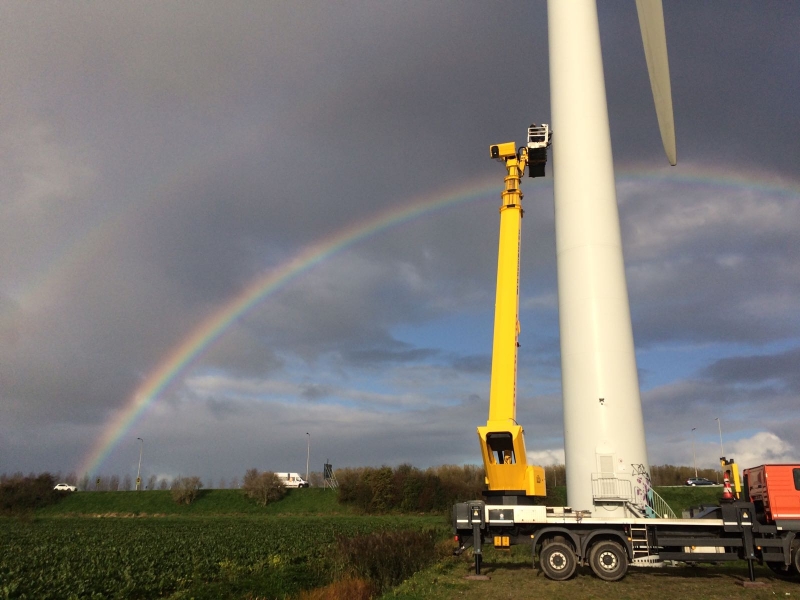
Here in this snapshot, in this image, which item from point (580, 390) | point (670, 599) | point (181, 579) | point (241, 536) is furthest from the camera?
point (241, 536)

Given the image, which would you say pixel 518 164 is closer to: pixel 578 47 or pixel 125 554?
pixel 578 47

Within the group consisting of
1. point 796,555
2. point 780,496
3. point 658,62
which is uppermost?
point 658,62

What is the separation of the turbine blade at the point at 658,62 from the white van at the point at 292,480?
85.4 m

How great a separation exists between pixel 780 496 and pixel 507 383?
9315 mm

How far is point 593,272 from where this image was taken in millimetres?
24656

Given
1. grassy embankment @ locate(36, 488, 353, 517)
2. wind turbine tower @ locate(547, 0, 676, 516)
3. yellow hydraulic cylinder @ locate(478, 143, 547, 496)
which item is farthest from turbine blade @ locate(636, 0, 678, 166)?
grassy embankment @ locate(36, 488, 353, 517)

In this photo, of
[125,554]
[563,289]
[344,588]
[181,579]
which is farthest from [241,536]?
[563,289]

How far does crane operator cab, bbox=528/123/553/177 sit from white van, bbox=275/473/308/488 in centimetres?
8217

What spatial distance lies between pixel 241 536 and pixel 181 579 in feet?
56.2

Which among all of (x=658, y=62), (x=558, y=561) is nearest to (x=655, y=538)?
(x=558, y=561)

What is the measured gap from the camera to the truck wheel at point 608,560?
19.4 metres

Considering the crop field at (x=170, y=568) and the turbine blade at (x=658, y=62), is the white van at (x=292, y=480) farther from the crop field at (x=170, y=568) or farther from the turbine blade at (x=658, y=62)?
the turbine blade at (x=658, y=62)

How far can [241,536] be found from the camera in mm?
38656

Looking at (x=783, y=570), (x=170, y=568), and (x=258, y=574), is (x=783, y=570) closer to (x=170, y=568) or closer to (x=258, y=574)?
(x=258, y=574)
